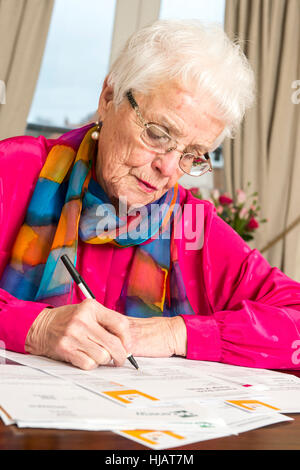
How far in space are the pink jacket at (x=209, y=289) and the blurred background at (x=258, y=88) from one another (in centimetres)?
235

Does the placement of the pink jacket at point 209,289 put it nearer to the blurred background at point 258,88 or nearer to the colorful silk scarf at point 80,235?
the colorful silk scarf at point 80,235

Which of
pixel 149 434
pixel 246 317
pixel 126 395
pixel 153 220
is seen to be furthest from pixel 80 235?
pixel 149 434

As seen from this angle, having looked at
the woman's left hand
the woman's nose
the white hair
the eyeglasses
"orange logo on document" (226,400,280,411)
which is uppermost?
the white hair

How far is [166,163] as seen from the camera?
133 centimetres

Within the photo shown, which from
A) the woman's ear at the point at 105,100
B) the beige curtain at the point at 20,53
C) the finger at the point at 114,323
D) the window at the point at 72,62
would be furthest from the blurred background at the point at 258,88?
the finger at the point at 114,323

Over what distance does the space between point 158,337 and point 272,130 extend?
3.38 m

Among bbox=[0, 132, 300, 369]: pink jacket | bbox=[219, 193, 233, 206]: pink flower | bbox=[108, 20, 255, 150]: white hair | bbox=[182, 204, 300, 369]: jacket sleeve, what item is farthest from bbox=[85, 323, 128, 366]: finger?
bbox=[219, 193, 233, 206]: pink flower

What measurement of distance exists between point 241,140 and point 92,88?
121 centimetres

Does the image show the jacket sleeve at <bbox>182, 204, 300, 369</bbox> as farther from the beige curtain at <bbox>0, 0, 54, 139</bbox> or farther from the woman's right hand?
the beige curtain at <bbox>0, 0, 54, 139</bbox>

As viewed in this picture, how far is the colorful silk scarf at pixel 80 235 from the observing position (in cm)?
135

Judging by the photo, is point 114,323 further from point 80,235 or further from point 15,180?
point 15,180

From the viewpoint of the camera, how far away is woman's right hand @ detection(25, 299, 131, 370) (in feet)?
3.06

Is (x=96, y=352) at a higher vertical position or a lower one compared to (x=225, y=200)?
lower
